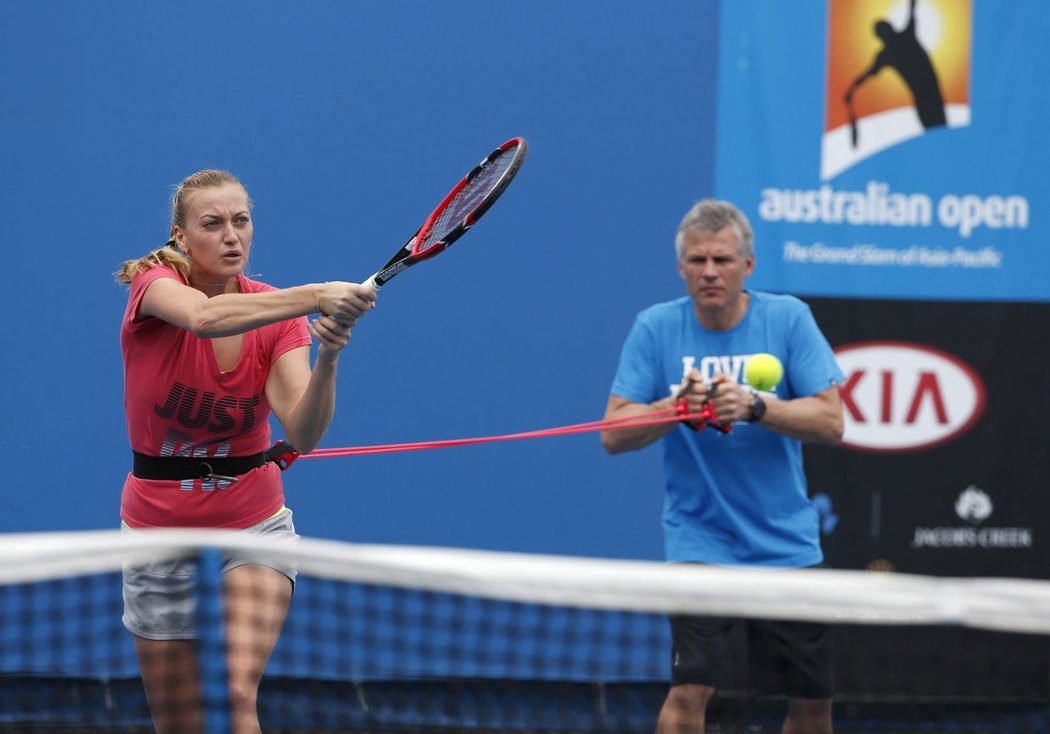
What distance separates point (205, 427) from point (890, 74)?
3.11m

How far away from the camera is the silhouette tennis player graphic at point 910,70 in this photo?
5.14m

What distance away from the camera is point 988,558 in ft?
17.1

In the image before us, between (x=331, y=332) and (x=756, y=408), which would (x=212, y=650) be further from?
(x=756, y=408)

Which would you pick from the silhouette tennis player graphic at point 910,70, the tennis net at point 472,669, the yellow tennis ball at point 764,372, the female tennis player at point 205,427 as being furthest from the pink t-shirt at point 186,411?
the silhouette tennis player graphic at point 910,70

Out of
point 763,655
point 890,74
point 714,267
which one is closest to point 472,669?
point 763,655

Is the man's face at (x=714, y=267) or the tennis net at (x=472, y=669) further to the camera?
the tennis net at (x=472, y=669)

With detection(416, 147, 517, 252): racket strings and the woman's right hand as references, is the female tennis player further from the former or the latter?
detection(416, 147, 517, 252): racket strings

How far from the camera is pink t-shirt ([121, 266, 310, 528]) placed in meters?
3.13

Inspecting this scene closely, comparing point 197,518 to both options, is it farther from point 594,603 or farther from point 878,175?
point 878,175

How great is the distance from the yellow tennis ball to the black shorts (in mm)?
609

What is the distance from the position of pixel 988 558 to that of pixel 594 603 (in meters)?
3.28

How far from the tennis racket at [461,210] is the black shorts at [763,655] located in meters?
1.14

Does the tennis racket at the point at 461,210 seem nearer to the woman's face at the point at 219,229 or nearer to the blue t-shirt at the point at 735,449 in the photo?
the woman's face at the point at 219,229

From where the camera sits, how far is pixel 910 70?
5.18m
